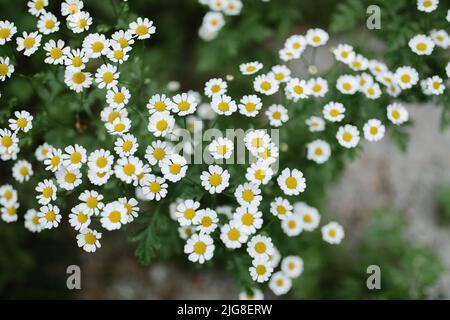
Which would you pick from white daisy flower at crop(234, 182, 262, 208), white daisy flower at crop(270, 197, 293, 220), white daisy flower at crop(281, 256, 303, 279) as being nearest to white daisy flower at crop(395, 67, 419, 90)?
white daisy flower at crop(270, 197, 293, 220)

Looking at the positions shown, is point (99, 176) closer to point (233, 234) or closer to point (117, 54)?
point (117, 54)

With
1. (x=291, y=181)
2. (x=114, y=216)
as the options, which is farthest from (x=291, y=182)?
(x=114, y=216)

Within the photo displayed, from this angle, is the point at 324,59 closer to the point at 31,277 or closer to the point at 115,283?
the point at 115,283

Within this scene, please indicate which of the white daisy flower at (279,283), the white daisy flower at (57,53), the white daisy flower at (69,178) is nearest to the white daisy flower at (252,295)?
the white daisy flower at (279,283)

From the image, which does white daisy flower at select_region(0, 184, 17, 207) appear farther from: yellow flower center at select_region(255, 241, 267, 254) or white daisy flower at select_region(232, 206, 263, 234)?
yellow flower center at select_region(255, 241, 267, 254)

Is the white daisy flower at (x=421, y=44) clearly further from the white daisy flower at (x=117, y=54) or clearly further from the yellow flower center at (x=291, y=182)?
the white daisy flower at (x=117, y=54)
